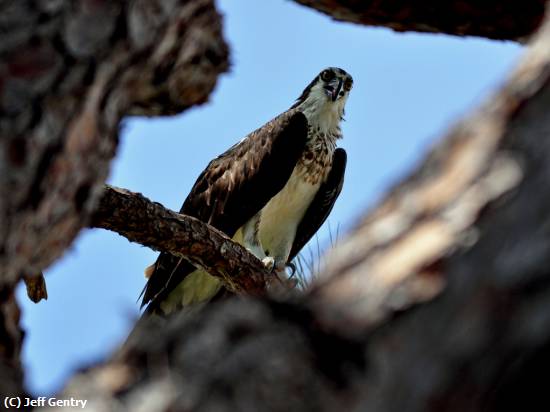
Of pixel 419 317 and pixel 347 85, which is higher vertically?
pixel 347 85

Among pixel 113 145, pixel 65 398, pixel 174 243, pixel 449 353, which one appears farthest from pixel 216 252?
pixel 449 353

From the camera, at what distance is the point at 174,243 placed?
170 inches

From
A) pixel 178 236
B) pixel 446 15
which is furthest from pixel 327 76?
pixel 446 15

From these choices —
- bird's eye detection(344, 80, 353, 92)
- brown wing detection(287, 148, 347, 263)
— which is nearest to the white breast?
brown wing detection(287, 148, 347, 263)

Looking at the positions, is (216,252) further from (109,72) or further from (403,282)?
(403,282)

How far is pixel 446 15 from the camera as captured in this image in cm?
193

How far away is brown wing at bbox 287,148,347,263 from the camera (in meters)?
7.24

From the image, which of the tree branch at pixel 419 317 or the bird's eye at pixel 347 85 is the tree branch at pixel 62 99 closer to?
the tree branch at pixel 419 317

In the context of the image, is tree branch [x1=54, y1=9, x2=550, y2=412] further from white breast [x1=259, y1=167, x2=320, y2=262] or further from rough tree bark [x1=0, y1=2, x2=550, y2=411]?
white breast [x1=259, y1=167, x2=320, y2=262]

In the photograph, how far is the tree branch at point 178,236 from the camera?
4.04 metres

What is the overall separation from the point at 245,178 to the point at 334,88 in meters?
1.41

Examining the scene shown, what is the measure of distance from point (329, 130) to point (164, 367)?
640 cm

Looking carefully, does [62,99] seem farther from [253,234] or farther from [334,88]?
[334,88]

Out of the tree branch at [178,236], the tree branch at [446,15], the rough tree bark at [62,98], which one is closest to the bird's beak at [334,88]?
the tree branch at [178,236]
